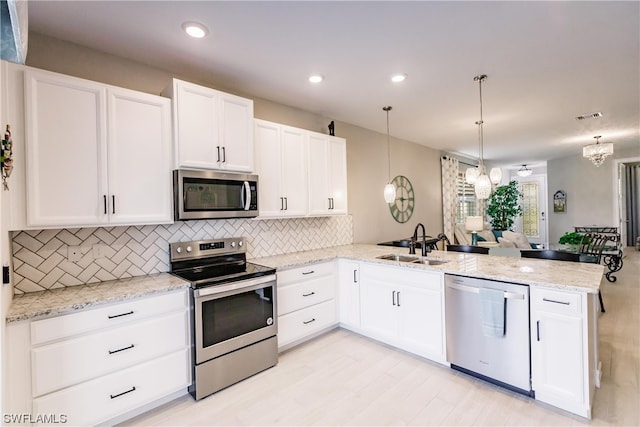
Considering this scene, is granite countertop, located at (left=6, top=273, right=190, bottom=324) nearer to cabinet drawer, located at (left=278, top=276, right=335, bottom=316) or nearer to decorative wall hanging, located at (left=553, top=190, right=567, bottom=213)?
cabinet drawer, located at (left=278, top=276, right=335, bottom=316)

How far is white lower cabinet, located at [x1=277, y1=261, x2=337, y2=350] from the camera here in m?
2.93

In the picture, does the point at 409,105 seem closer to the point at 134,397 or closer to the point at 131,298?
the point at 131,298

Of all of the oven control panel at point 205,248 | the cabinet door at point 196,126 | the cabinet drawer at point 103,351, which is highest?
the cabinet door at point 196,126

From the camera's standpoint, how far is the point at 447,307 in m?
2.57

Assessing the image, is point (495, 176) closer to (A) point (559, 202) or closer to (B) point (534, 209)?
(A) point (559, 202)

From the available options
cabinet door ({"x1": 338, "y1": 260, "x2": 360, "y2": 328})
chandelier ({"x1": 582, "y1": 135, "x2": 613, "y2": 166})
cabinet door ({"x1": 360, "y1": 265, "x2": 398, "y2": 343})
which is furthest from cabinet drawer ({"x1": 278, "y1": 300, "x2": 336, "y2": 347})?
chandelier ({"x1": 582, "y1": 135, "x2": 613, "y2": 166})

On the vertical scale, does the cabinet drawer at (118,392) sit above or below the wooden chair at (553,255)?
below

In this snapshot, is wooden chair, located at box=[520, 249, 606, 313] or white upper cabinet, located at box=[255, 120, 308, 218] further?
white upper cabinet, located at box=[255, 120, 308, 218]

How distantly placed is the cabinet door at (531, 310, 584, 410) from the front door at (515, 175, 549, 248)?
954cm

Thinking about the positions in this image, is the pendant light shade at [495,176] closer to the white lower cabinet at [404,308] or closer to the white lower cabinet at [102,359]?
the white lower cabinet at [404,308]

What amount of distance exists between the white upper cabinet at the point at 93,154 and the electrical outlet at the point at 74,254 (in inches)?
13.1

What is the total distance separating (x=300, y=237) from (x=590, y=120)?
4707 millimetres

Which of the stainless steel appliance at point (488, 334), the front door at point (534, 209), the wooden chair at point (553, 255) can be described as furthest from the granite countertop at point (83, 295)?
the front door at point (534, 209)

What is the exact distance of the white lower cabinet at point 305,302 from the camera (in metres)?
2.93
